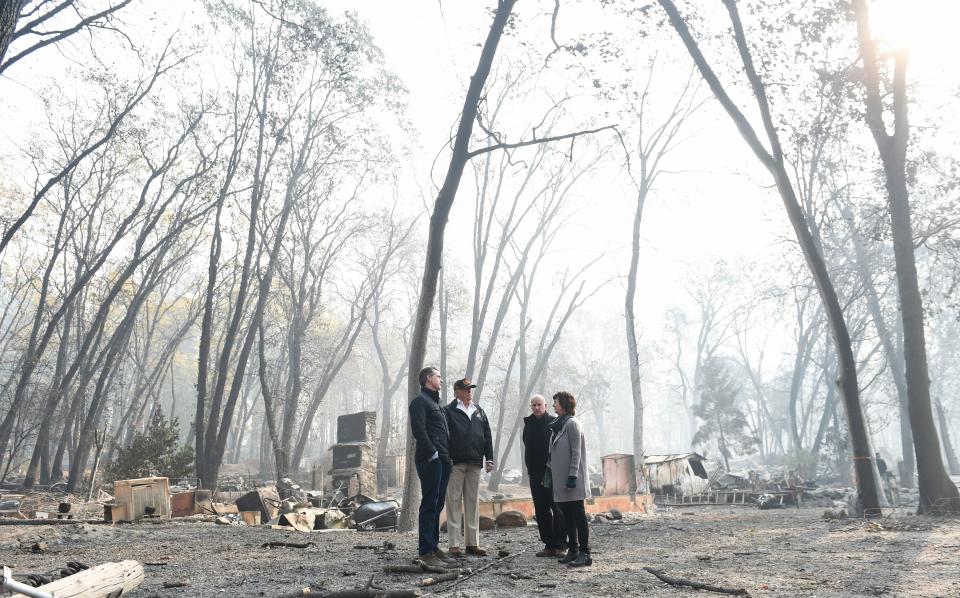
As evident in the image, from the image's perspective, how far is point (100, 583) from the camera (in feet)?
15.0

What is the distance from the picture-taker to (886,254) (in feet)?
96.4

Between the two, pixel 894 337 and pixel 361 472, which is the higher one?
pixel 894 337

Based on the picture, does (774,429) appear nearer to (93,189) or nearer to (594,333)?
(594,333)

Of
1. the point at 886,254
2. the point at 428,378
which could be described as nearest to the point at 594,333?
the point at 886,254

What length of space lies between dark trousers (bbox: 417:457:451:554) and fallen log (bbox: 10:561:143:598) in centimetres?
237

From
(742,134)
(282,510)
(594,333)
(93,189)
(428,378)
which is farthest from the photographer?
(594,333)

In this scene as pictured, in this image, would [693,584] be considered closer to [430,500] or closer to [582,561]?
[582,561]

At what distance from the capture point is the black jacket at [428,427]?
20.2 ft

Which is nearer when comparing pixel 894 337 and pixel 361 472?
pixel 361 472

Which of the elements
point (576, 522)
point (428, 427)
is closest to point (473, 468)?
point (428, 427)

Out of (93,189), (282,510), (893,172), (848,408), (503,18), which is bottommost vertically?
(282,510)

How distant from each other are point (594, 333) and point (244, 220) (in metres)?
43.8

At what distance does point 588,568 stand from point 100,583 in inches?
160

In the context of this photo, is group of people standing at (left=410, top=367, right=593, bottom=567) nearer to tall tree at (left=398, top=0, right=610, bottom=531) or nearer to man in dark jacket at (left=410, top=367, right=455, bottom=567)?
man in dark jacket at (left=410, top=367, right=455, bottom=567)
